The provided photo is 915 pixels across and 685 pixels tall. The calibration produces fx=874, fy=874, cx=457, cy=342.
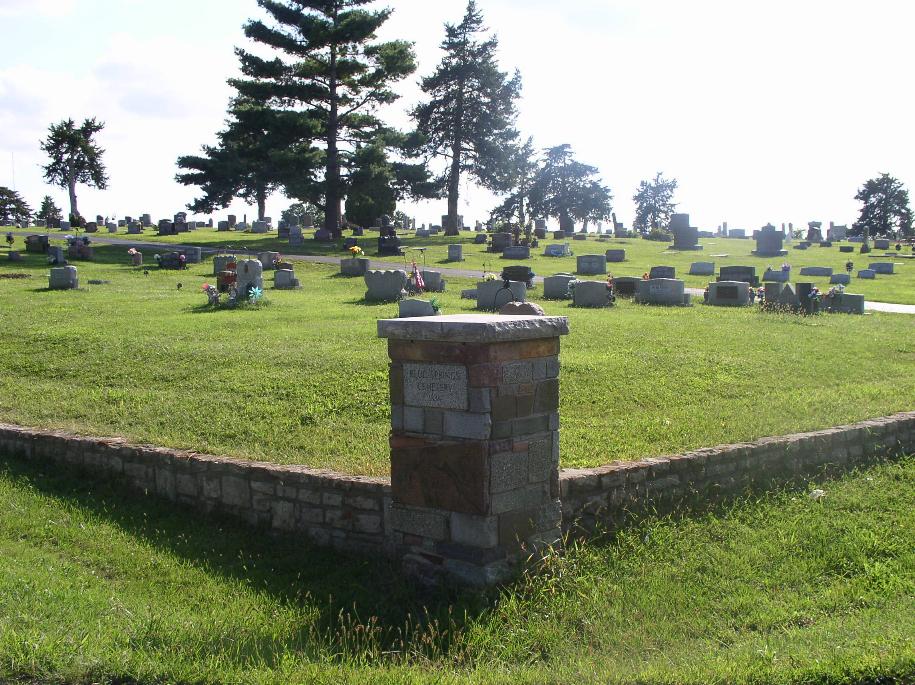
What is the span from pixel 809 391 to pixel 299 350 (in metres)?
6.72

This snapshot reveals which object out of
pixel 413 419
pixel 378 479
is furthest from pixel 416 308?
pixel 413 419

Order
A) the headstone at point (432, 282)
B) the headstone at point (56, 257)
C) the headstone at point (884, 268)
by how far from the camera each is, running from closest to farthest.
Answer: the headstone at point (432, 282) < the headstone at point (56, 257) < the headstone at point (884, 268)

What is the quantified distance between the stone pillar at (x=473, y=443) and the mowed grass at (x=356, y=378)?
1.22 metres

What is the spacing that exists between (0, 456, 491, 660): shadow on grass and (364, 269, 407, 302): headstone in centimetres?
1184

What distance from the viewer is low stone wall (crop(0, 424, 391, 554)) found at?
659 centimetres

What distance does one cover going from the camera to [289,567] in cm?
645

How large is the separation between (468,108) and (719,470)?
147ft

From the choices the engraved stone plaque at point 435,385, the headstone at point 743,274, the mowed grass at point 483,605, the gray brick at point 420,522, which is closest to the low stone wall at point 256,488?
the mowed grass at point 483,605

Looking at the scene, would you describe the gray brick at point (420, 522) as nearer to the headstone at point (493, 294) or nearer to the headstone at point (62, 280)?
the headstone at point (493, 294)

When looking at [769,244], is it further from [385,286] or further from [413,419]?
[413,419]

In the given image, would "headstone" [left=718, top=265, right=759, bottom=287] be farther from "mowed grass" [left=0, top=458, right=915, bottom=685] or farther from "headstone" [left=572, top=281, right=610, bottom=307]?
"mowed grass" [left=0, top=458, right=915, bottom=685]

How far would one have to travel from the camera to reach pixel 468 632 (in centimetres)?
525

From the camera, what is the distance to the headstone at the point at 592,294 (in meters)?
19.1

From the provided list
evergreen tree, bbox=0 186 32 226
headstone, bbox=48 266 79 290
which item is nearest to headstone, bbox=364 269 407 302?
headstone, bbox=48 266 79 290
